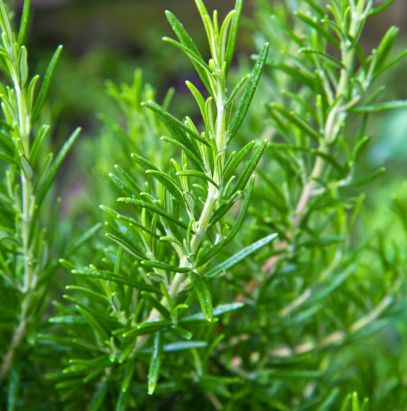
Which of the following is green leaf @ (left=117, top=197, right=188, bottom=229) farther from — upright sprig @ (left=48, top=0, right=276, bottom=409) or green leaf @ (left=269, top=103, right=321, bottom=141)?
green leaf @ (left=269, top=103, right=321, bottom=141)

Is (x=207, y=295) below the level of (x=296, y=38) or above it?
below

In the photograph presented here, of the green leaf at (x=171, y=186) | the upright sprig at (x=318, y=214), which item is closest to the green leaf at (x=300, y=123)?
the upright sprig at (x=318, y=214)

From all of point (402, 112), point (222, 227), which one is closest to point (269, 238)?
point (222, 227)

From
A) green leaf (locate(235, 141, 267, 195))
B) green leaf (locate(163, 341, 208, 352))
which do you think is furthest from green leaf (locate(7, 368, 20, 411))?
green leaf (locate(235, 141, 267, 195))

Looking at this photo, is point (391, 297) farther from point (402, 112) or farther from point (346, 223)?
point (402, 112)

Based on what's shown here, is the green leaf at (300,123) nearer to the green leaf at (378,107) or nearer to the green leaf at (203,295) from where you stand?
the green leaf at (378,107)

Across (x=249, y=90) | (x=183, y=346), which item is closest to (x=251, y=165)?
(x=249, y=90)

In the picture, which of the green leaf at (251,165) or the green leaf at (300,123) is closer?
the green leaf at (251,165)
